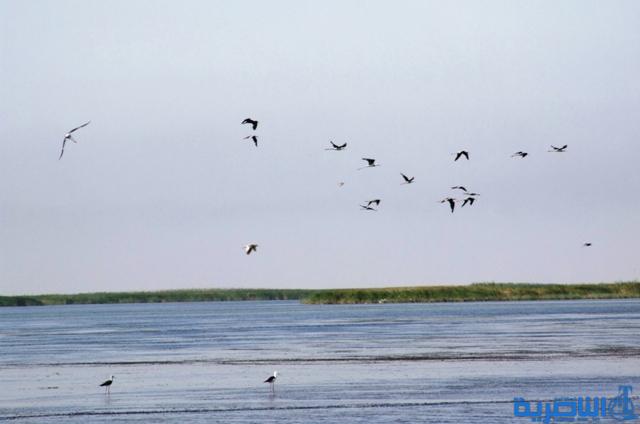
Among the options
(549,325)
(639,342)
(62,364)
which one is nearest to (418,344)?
(639,342)

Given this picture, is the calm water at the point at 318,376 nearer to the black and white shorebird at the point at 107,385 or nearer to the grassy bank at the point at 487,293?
the black and white shorebird at the point at 107,385

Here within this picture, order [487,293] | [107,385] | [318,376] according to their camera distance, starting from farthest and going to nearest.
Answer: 1. [487,293]
2. [318,376]
3. [107,385]

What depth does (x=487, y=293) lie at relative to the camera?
149375 mm

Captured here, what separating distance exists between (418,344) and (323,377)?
54.3ft

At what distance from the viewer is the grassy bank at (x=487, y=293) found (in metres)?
150

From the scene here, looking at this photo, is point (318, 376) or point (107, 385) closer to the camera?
point (107, 385)

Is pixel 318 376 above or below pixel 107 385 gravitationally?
above

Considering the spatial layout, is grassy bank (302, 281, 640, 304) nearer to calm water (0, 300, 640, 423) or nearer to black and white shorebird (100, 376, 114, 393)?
calm water (0, 300, 640, 423)

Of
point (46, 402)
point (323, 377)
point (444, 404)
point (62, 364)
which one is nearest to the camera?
point (444, 404)

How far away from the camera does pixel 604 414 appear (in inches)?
1177

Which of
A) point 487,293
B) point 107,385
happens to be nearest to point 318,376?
point 107,385

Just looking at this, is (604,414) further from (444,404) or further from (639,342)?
(639,342)

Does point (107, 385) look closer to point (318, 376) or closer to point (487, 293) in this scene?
point (318, 376)

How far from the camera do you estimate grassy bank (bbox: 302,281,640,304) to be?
493 feet
